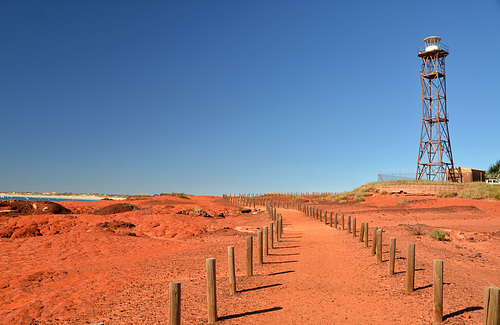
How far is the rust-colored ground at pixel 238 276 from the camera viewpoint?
7715 millimetres

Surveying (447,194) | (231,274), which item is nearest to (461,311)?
(231,274)

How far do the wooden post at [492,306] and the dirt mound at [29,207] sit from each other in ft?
99.4

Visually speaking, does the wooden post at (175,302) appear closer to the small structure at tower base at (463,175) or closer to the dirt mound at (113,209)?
the dirt mound at (113,209)

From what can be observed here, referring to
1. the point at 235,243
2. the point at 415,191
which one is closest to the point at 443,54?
the point at 415,191

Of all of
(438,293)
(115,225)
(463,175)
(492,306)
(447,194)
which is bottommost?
(115,225)

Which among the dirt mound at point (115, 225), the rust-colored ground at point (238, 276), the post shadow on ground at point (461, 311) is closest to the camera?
the post shadow on ground at point (461, 311)

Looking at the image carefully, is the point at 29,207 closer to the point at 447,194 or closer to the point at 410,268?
the point at 410,268

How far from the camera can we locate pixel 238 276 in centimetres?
1073

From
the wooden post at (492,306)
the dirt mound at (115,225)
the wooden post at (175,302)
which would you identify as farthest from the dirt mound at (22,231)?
the wooden post at (492,306)

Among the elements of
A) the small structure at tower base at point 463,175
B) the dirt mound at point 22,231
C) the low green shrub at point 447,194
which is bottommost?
the dirt mound at point 22,231

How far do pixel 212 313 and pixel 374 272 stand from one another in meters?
5.94

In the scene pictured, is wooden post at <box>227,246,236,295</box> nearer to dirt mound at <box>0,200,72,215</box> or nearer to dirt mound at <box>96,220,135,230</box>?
dirt mound at <box>96,220,135,230</box>

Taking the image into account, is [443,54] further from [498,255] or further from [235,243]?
[235,243]

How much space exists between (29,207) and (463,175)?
5794 cm
